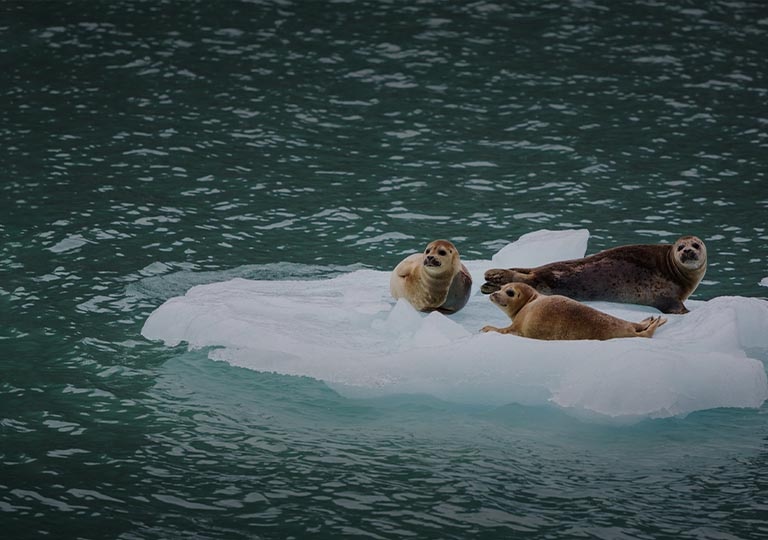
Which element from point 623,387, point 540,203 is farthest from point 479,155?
point 623,387

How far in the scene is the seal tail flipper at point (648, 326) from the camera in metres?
8.52

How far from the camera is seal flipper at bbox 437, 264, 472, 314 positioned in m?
9.13

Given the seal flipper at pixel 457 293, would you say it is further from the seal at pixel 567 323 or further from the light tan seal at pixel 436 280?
the seal at pixel 567 323

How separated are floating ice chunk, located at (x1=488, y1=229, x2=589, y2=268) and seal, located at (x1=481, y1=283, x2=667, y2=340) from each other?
128cm

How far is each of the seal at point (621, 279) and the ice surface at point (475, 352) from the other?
5.1 inches

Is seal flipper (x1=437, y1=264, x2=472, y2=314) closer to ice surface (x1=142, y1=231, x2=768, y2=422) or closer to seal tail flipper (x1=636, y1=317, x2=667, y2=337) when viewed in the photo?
ice surface (x1=142, y1=231, x2=768, y2=422)

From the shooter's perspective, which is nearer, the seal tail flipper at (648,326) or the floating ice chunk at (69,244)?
the seal tail flipper at (648,326)

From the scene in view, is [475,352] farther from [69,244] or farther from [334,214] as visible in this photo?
[69,244]

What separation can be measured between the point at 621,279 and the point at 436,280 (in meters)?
1.35

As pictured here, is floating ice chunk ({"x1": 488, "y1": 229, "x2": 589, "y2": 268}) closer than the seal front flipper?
No

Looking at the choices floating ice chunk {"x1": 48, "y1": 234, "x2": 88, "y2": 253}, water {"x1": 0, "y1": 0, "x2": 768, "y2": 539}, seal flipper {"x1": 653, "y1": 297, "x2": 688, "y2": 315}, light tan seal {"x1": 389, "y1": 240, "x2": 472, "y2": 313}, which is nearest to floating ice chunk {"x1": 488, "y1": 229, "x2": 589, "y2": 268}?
light tan seal {"x1": 389, "y1": 240, "x2": 472, "y2": 313}

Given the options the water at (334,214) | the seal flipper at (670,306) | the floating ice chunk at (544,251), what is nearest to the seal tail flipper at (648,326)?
the seal flipper at (670,306)

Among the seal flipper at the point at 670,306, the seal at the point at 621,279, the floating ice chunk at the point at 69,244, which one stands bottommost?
the floating ice chunk at the point at 69,244

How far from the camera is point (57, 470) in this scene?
24.3ft
